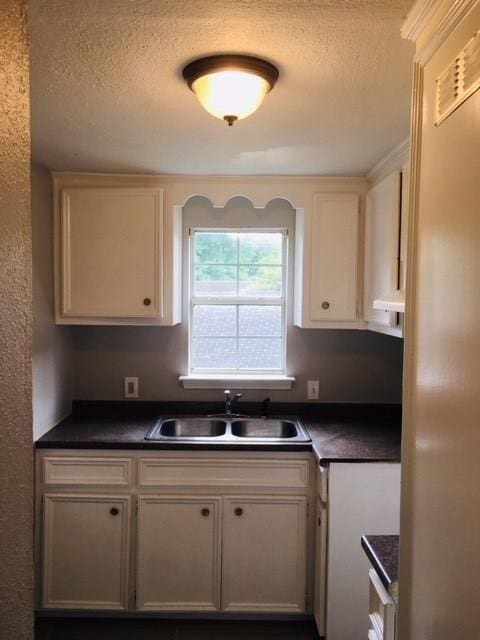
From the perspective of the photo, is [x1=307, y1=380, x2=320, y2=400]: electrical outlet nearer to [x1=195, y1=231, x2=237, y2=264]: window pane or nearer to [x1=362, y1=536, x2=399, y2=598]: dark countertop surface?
[x1=195, y1=231, x2=237, y2=264]: window pane

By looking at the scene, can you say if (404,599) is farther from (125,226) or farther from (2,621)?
(125,226)

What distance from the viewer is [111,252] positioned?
8.66 feet

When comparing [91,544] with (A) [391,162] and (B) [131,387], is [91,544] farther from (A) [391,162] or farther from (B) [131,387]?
(A) [391,162]

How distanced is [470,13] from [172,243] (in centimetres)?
195

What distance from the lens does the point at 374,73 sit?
4.81ft

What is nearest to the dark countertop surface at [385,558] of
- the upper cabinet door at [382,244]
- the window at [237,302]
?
the upper cabinet door at [382,244]

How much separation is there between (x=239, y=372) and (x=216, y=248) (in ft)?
2.55

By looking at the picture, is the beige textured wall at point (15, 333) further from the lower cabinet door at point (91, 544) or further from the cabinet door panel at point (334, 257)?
the cabinet door panel at point (334, 257)

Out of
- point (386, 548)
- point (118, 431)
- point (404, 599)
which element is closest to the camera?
point (404, 599)

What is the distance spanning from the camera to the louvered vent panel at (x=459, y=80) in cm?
84

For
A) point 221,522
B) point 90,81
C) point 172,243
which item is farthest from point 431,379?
point 172,243

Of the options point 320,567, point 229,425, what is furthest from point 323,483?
point 229,425

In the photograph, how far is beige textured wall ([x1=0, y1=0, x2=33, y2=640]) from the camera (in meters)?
0.79

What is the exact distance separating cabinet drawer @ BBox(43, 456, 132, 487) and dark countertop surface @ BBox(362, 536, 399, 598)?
128 cm
